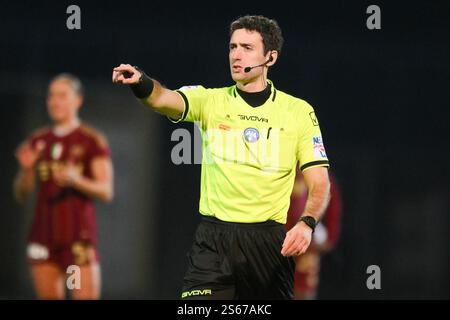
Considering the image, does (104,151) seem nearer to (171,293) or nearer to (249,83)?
(171,293)

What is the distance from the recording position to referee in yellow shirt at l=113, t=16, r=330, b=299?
6137 millimetres

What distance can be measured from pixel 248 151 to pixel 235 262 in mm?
711

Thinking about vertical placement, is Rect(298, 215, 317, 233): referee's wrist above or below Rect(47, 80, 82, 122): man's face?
below

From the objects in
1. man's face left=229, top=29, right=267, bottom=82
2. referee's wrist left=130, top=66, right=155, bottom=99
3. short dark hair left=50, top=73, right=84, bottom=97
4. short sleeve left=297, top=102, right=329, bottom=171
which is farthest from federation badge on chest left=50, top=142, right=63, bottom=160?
referee's wrist left=130, top=66, right=155, bottom=99

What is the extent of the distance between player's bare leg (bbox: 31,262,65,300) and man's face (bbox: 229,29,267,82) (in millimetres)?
4663

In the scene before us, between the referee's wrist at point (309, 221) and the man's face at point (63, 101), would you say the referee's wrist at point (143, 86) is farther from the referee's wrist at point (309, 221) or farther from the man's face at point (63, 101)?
the man's face at point (63, 101)

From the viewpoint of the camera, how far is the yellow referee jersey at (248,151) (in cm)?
616

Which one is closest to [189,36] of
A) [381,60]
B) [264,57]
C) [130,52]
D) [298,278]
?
[130,52]

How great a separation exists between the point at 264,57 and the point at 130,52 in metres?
6.21

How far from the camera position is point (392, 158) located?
13.1 m

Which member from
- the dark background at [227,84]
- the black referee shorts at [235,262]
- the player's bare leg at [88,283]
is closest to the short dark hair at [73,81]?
the dark background at [227,84]

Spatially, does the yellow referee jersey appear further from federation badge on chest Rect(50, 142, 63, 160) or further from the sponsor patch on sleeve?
federation badge on chest Rect(50, 142, 63, 160)

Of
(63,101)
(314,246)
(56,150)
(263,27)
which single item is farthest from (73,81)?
(263,27)

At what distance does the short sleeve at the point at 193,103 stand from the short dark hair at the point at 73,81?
5.02m
